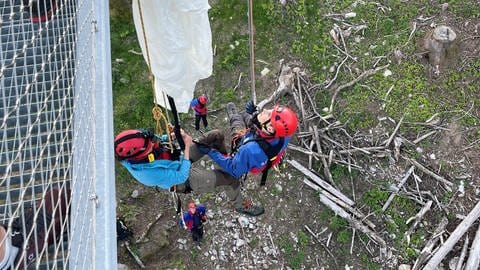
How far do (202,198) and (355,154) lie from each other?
2052 millimetres

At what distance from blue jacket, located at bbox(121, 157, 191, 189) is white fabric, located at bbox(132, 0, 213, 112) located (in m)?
0.73

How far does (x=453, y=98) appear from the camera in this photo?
21.6 feet

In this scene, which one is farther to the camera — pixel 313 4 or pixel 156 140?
pixel 313 4

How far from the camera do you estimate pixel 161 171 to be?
14.9ft

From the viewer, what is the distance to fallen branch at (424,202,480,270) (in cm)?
558

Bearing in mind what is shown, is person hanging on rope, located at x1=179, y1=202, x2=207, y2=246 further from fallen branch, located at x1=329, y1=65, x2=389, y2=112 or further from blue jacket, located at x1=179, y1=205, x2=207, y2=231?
fallen branch, located at x1=329, y1=65, x2=389, y2=112

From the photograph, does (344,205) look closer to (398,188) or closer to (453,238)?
(398,188)

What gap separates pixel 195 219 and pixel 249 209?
736mm

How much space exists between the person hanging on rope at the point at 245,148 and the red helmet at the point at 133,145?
0.87 metres

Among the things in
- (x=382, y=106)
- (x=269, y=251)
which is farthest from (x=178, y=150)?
(x=382, y=106)

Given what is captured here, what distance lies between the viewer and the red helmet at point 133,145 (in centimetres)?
417

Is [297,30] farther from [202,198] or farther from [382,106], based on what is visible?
[202,198]

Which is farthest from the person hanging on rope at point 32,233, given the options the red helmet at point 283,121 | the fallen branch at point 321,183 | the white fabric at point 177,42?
the fallen branch at point 321,183

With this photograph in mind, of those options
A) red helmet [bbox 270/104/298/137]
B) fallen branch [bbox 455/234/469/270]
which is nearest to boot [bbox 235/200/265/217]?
red helmet [bbox 270/104/298/137]
